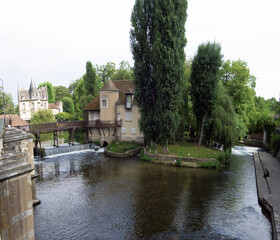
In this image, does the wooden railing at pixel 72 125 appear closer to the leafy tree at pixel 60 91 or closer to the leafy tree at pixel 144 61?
the leafy tree at pixel 144 61

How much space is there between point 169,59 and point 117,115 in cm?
1374

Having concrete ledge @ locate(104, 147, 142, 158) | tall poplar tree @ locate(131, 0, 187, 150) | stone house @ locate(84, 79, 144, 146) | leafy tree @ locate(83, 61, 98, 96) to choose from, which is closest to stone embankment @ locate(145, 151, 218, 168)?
tall poplar tree @ locate(131, 0, 187, 150)

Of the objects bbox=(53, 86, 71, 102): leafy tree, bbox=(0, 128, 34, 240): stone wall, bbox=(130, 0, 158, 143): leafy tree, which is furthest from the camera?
bbox=(53, 86, 71, 102): leafy tree

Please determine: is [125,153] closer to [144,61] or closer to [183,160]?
[183,160]

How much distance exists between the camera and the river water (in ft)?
36.9

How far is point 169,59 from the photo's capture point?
2309 centimetres

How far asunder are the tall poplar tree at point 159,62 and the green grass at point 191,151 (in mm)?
1929

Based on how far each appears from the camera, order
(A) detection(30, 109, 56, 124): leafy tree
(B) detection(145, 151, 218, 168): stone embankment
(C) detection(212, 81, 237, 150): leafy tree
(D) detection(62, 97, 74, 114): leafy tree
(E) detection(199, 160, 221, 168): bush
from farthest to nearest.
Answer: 1. (D) detection(62, 97, 74, 114): leafy tree
2. (A) detection(30, 109, 56, 124): leafy tree
3. (C) detection(212, 81, 237, 150): leafy tree
4. (B) detection(145, 151, 218, 168): stone embankment
5. (E) detection(199, 160, 221, 168): bush

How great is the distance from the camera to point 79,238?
10.7 metres

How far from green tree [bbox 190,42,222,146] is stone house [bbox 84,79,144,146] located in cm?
980

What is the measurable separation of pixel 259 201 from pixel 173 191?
18.9ft

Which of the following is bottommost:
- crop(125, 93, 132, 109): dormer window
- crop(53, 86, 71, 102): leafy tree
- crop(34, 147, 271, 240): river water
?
crop(34, 147, 271, 240): river water

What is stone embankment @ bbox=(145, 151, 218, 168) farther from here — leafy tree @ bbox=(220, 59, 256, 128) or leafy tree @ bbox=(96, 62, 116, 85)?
leafy tree @ bbox=(96, 62, 116, 85)

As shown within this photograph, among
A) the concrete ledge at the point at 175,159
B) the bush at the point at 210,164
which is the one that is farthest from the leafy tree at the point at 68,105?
the bush at the point at 210,164
